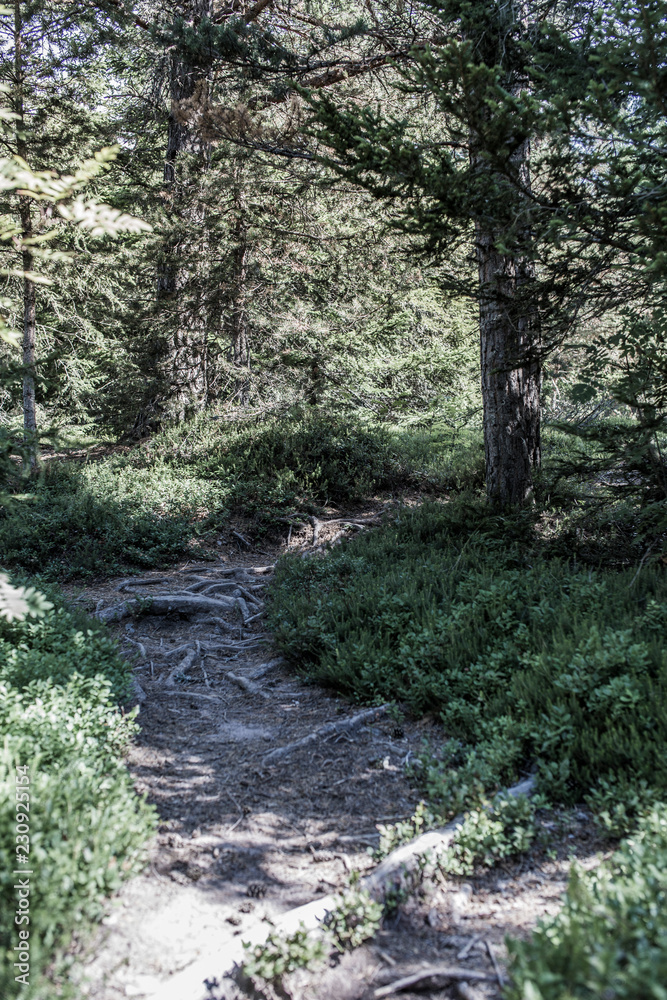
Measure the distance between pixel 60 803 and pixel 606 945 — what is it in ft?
7.63

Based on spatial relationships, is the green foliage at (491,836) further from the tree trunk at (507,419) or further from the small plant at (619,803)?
the tree trunk at (507,419)

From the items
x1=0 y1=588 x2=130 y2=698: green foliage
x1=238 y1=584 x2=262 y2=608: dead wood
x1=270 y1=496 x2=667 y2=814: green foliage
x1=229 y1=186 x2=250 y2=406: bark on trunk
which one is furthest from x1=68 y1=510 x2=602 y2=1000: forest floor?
x1=229 y1=186 x2=250 y2=406: bark on trunk

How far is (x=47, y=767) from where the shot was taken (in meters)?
3.19

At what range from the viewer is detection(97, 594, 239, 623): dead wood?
24.0 feet

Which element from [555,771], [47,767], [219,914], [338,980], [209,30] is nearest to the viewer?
[338,980]

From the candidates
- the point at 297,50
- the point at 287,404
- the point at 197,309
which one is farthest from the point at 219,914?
Answer: the point at 297,50

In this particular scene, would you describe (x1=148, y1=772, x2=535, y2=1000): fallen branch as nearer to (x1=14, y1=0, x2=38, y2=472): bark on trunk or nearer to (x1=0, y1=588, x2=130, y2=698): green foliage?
(x1=0, y1=588, x2=130, y2=698): green foliage

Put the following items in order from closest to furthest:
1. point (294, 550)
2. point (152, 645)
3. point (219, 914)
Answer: point (219, 914)
point (152, 645)
point (294, 550)

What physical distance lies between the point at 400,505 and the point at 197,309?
6.40 m

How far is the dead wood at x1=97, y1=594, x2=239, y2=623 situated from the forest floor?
1471 millimetres

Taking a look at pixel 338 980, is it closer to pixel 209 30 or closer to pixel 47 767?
pixel 47 767

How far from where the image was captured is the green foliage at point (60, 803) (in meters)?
2.38

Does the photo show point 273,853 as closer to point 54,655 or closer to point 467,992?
point 467,992

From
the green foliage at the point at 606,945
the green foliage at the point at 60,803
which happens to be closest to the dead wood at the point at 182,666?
the green foliage at the point at 60,803
